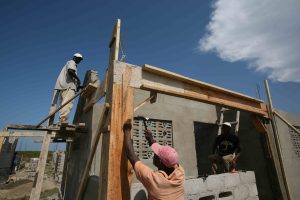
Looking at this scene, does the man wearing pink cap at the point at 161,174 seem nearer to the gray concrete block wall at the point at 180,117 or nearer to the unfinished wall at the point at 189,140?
the unfinished wall at the point at 189,140

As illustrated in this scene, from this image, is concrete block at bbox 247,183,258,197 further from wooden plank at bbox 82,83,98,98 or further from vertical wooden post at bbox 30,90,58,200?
vertical wooden post at bbox 30,90,58,200

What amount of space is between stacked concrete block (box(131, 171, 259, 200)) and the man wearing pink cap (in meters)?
0.64

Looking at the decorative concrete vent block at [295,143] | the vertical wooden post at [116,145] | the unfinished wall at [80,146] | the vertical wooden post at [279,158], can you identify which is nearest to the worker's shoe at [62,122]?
the unfinished wall at [80,146]

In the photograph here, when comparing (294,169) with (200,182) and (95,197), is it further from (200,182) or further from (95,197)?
(95,197)

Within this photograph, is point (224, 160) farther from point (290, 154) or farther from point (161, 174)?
point (290, 154)

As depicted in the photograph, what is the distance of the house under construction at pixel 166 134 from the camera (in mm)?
2705

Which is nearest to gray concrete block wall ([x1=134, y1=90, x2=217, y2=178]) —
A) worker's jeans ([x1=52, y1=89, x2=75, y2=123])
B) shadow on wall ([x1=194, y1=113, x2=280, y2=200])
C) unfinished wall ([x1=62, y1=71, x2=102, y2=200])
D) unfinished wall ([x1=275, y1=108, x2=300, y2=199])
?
shadow on wall ([x1=194, y1=113, x2=280, y2=200])

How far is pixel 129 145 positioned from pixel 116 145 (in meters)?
0.18

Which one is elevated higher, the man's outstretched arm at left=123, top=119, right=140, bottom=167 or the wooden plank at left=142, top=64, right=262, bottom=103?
the wooden plank at left=142, top=64, right=262, bottom=103

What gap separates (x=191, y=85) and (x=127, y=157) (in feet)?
6.14

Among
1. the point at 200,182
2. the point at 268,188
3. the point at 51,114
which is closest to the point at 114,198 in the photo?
the point at 200,182

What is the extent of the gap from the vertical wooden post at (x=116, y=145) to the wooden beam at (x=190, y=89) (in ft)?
1.31

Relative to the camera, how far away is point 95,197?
354cm

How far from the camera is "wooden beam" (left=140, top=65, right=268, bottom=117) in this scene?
3.21 meters
